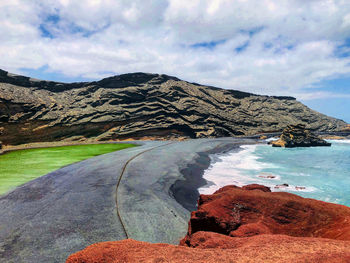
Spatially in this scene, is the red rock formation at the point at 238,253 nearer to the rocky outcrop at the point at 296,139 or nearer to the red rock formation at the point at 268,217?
the red rock formation at the point at 268,217

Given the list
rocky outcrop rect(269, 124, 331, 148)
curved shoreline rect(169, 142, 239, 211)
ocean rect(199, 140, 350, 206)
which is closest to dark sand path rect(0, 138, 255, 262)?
curved shoreline rect(169, 142, 239, 211)

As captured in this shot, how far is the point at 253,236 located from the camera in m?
3.39

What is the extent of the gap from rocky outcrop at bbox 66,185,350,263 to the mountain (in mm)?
43188

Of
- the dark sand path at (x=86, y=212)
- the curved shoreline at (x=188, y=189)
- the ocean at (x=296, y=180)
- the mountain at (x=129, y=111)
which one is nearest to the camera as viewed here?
the dark sand path at (x=86, y=212)

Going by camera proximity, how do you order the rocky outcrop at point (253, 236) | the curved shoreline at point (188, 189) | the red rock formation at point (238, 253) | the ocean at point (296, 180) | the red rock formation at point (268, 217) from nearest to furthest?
the red rock formation at point (238, 253) → the rocky outcrop at point (253, 236) → the red rock formation at point (268, 217) → the curved shoreline at point (188, 189) → the ocean at point (296, 180)

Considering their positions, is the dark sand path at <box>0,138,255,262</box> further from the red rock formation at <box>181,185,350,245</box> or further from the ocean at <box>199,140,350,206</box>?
the ocean at <box>199,140,350,206</box>

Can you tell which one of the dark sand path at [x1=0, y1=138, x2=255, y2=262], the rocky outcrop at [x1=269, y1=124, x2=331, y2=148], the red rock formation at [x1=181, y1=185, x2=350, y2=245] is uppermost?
the rocky outcrop at [x1=269, y1=124, x2=331, y2=148]

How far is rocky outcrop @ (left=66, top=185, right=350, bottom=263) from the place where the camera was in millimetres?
2496

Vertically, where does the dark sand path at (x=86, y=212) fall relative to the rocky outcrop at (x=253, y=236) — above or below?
below

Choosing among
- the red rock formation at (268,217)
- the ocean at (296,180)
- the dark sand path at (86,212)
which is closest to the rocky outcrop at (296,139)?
the ocean at (296,180)

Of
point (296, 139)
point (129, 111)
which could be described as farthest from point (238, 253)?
point (129, 111)

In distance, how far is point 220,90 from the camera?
76625 mm

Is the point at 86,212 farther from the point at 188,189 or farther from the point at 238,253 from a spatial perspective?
the point at 238,253

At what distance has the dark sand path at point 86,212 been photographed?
5386 millimetres
